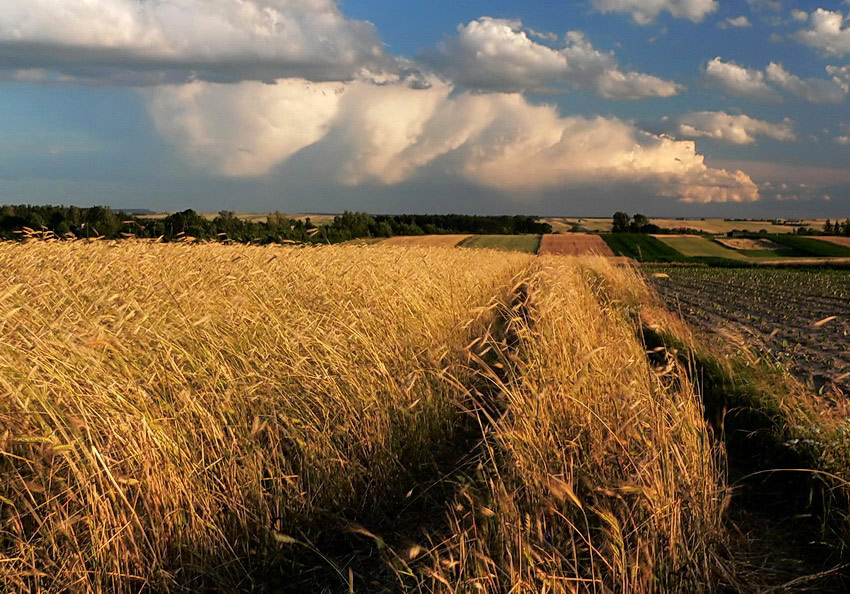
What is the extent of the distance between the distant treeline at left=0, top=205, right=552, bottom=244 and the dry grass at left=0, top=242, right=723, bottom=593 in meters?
3.31

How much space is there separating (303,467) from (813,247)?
6230 centimetres

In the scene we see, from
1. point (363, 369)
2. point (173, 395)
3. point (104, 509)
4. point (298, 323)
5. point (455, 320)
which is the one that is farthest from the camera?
point (455, 320)

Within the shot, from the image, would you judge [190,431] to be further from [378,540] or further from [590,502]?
[590,502]

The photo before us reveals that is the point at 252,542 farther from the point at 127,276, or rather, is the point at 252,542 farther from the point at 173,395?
the point at 127,276

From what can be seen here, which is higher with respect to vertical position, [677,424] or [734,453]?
[677,424]

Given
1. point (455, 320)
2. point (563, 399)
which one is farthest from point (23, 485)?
point (455, 320)

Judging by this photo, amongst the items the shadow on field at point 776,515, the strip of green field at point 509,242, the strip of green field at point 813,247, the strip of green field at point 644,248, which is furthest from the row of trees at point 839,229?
the shadow on field at point 776,515

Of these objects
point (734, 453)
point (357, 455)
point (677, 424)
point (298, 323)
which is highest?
point (298, 323)

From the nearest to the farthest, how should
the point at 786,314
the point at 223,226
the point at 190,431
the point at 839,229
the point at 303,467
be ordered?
the point at 190,431, the point at 303,467, the point at 786,314, the point at 223,226, the point at 839,229

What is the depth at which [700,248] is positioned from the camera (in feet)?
179

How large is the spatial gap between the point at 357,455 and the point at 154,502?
1.32 m

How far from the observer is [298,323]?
5359 mm

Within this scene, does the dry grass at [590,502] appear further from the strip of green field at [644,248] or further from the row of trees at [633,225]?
the row of trees at [633,225]

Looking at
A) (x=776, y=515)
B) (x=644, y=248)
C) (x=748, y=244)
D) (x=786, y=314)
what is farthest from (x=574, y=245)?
(x=776, y=515)
